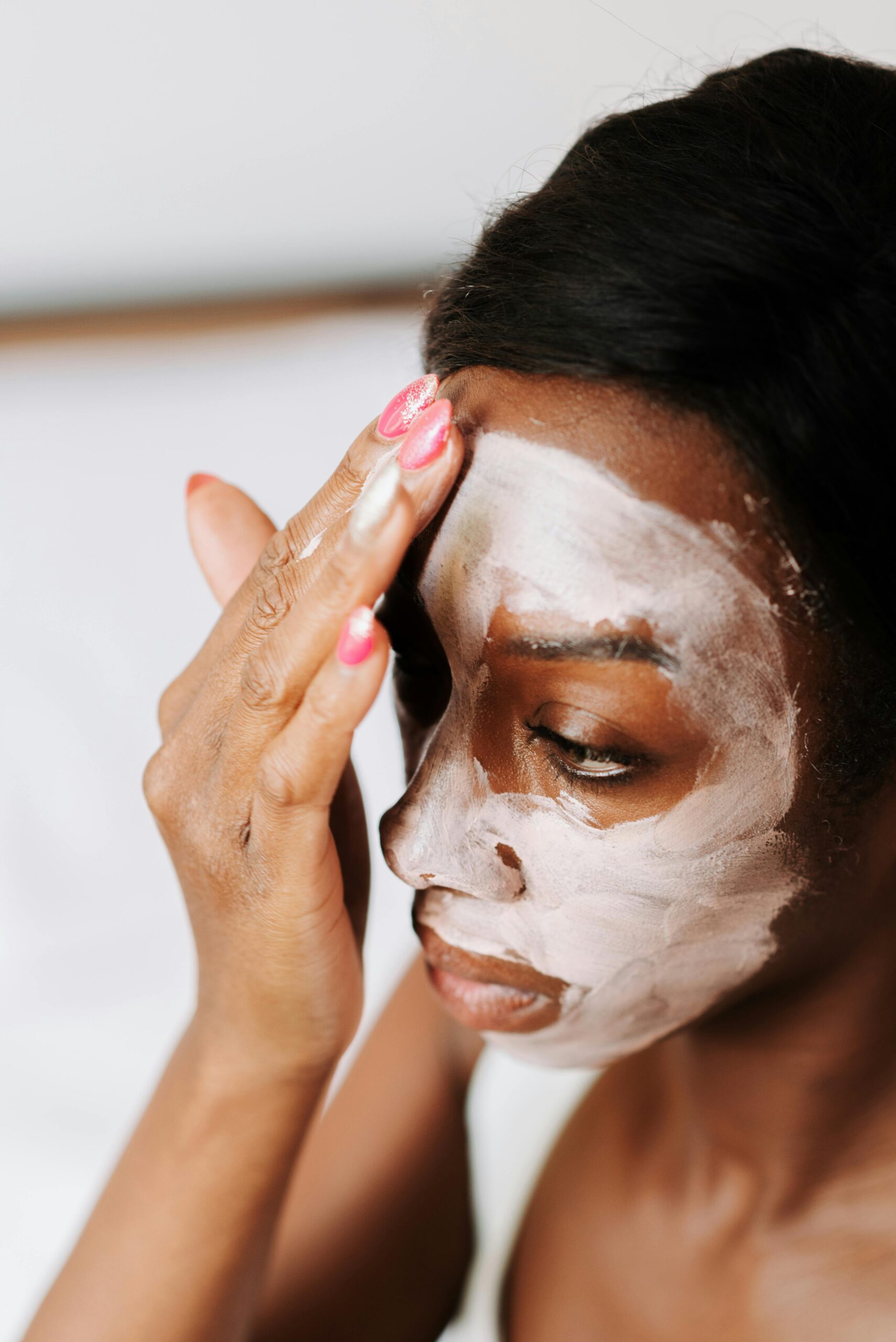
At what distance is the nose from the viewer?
24.2 inches

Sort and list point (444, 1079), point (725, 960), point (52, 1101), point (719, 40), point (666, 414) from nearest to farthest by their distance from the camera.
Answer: point (666, 414) < point (725, 960) < point (719, 40) < point (444, 1079) < point (52, 1101)

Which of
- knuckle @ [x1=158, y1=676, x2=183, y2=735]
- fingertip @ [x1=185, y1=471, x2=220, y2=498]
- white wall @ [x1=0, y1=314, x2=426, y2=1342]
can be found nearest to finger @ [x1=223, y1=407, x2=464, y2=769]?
knuckle @ [x1=158, y1=676, x2=183, y2=735]

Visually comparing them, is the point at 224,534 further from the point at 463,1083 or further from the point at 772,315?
the point at 463,1083

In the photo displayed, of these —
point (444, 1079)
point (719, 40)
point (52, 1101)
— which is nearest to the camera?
point (719, 40)

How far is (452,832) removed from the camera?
2.04 feet

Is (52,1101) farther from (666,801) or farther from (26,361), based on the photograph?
(666,801)

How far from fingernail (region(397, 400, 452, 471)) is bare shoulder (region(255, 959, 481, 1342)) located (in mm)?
530

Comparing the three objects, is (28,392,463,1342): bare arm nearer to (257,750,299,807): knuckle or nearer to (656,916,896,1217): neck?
(257,750,299,807): knuckle

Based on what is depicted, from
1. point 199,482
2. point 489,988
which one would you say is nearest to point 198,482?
point 199,482

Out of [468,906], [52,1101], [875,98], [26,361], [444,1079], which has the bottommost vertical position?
[52,1101]

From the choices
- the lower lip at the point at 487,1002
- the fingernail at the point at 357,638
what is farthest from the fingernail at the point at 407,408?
the lower lip at the point at 487,1002

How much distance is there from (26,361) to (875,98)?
120 centimetres

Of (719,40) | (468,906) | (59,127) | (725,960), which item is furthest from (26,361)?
(725,960)

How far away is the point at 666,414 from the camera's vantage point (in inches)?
20.6
